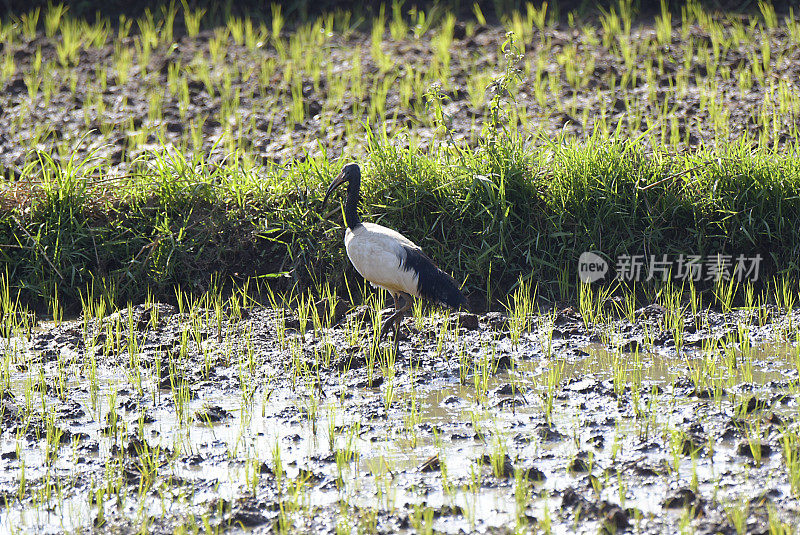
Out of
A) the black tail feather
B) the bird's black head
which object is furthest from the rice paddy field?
the bird's black head

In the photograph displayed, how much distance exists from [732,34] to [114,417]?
6.73 meters

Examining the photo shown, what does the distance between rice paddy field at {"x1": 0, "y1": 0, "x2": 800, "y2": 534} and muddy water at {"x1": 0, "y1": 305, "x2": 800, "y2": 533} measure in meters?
0.02

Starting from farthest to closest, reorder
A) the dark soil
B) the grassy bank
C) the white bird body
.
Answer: the dark soil
the grassy bank
the white bird body

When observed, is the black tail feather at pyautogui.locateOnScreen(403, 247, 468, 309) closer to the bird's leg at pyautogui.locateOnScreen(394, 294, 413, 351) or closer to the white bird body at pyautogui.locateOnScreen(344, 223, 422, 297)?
the white bird body at pyautogui.locateOnScreen(344, 223, 422, 297)

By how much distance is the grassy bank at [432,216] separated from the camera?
540 cm

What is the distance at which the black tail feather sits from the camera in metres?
4.82

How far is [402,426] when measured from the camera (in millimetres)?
3715

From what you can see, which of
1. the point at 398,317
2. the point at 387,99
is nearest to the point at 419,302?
the point at 398,317

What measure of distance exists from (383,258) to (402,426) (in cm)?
129

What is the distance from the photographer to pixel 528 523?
2.87 meters

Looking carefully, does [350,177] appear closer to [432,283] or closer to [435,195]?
[435,195]

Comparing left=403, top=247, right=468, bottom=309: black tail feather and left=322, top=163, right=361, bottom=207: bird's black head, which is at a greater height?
left=322, top=163, right=361, bottom=207: bird's black head

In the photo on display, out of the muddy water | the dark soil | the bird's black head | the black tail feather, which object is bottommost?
the muddy water

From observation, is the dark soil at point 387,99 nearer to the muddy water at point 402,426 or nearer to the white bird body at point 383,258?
the white bird body at point 383,258
